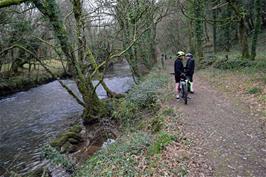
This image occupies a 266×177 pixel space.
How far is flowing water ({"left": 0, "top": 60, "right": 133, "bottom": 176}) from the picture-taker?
41.4 feet

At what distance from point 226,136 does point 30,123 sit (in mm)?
13943

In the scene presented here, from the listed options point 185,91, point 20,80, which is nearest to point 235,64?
point 185,91

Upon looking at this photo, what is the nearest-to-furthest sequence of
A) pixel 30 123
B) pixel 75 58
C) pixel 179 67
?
pixel 179 67, pixel 75 58, pixel 30 123

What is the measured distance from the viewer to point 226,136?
8.60 metres

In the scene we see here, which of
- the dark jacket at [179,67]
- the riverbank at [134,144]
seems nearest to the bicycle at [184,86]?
the dark jacket at [179,67]

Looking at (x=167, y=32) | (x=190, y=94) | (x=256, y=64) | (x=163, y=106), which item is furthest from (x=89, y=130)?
(x=167, y=32)

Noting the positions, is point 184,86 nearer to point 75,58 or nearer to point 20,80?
point 75,58

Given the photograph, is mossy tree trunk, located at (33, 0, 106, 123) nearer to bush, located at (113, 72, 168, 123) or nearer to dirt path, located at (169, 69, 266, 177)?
bush, located at (113, 72, 168, 123)

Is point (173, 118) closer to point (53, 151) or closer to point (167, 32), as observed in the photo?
point (53, 151)

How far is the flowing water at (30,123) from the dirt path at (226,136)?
7.20m

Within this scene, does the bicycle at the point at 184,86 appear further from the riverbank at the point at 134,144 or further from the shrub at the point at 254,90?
the shrub at the point at 254,90

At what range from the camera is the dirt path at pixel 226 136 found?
6770mm

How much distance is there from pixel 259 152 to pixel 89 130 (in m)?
10.1

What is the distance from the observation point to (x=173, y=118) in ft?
35.9
